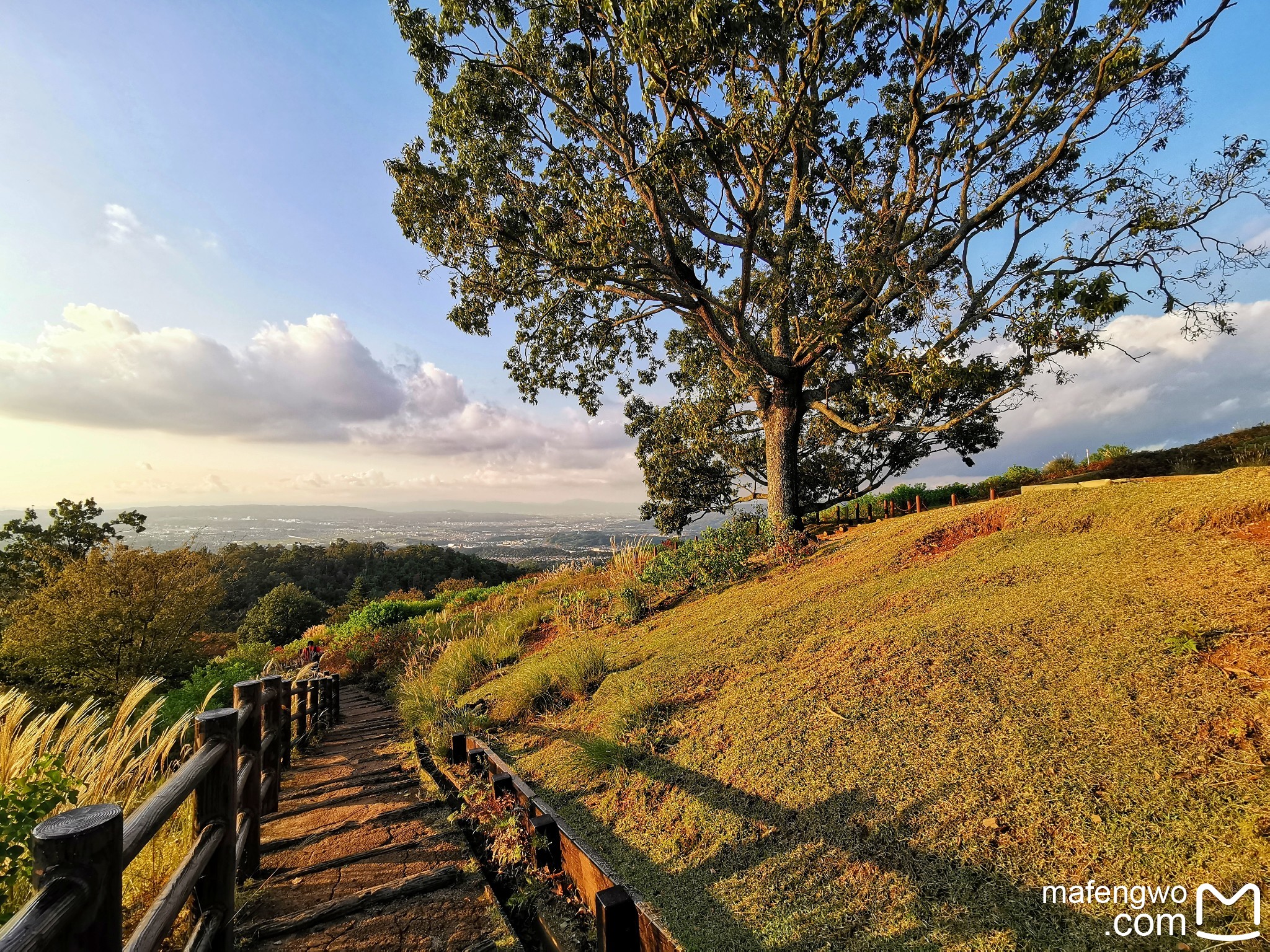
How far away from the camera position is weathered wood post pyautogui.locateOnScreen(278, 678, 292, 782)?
5387 mm

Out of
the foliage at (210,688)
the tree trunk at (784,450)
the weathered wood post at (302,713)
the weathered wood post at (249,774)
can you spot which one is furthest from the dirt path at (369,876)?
the tree trunk at (784,450)

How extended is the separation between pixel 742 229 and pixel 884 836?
967 centimetres

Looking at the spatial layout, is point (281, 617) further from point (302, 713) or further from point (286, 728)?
point (286, 728)

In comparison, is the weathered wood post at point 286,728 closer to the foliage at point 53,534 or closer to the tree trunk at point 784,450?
the tree trunk at point 784,450

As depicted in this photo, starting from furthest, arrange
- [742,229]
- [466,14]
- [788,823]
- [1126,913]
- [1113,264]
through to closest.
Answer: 1. [742,229]
2. [1113,264]
3. [466,14]
4. [788,823]
5. [1126,913]

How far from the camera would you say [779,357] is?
1059cm

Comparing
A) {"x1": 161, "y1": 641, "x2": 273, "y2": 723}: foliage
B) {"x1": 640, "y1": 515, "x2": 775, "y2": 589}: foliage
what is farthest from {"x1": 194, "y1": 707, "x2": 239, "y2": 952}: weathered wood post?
{"x1": 640, "y1": 515, "x2": 775, "y2": 589}: foliage

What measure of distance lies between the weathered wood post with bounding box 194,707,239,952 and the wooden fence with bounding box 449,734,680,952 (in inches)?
55.2

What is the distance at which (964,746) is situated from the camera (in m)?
2.58

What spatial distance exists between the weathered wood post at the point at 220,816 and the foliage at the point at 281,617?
83.1 feet

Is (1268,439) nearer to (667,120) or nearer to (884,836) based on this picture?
(667,120)

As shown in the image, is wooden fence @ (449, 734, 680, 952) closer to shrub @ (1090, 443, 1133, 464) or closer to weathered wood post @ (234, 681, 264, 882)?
weathered wood post @ (234, 681, 264, 882)

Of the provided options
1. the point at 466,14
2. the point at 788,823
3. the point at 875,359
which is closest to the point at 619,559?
the point at 875,359

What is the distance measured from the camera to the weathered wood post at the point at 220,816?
2.41 meters
